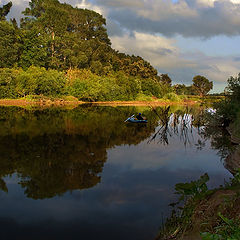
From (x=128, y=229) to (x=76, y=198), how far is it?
6.94 feet

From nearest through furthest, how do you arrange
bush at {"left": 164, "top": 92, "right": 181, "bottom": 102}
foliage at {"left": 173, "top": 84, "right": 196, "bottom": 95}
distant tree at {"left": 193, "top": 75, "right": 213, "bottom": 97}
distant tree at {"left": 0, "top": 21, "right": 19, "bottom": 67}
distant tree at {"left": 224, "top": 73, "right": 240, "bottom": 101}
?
distant tree at {"left": 224, "top": 73, "right": 240, "bottom": 101}, distant tree at {"left": 0, "top": 21, "right": 19, "bottom": 67}, bush at {"left": 164, "top": 92, "right": 181, "bottom": 102}, foliage at {"left": 173, "top": 84, "right": 196, "bottom": 95}, distant tree at {"left": 193, "top": 75, "right": 213, "bottom": 97}

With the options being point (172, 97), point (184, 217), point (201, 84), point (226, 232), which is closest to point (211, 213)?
point (184, 217)

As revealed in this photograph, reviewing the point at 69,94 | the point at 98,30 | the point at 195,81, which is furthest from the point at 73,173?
the point at 195,81

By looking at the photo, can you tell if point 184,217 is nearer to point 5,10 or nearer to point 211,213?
point 211,213

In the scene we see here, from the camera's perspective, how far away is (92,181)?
8.80 meters

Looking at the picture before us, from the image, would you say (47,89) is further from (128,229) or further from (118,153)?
(128,229)

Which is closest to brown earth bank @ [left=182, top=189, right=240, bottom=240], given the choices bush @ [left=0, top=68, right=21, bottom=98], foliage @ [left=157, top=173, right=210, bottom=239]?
foliage @ [left=157, top=173, right=210, bottom=239]

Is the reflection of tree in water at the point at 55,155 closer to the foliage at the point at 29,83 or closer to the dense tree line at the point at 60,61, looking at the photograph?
the foliage at the point at 29,83

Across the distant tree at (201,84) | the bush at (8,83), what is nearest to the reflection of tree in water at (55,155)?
the bush at (8,83)

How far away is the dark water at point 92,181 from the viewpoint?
5844mm

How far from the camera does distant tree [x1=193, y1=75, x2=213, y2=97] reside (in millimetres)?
127688

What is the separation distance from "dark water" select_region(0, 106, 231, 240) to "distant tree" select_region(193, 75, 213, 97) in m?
118

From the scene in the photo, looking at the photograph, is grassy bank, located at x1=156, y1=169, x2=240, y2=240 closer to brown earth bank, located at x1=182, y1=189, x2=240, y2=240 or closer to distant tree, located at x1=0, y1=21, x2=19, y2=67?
brown earth bank, located at x1=182, y1=189, x2=240, y2=240

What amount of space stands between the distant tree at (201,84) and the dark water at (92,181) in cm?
11768
